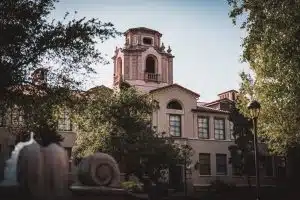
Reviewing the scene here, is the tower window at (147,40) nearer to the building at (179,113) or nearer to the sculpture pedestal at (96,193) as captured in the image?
the building at (179,113)

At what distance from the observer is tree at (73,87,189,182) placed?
29422mm

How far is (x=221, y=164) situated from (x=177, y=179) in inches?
200

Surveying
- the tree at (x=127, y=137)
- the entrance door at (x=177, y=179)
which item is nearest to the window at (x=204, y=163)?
the entrance door at (x=177, y=179)

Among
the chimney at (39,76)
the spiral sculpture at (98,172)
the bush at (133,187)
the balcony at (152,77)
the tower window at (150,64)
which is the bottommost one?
the bush at (133,187)

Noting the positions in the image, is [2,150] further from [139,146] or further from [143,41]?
[143,41]

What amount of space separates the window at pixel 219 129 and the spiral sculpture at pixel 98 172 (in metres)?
31.0

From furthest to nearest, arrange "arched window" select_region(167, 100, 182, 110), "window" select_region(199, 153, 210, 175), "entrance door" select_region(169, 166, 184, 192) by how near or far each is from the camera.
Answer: "arched window" select_region(167, 100, 182, 110), "window" select_region(199, 153, 210, 175), "entrance door" select_region(169, 166, 184, 192)

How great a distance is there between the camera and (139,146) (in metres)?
29.1

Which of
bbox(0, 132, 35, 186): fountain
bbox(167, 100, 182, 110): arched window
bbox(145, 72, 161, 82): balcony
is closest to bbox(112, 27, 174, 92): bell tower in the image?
bbox(145, 72, 161, 82): balcony

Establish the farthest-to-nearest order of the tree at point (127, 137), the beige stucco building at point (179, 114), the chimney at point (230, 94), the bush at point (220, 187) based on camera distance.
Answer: the chimney at point (230, 94) → the beige stucco building at point (179, 114) → the bush at point (220, 187) → the tree at point (127, 137)

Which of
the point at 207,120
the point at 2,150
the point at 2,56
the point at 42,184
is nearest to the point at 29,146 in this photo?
the point at 42,184

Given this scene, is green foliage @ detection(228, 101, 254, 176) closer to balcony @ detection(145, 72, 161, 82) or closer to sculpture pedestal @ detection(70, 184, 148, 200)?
balcony @ detection(145, 72, 161, 82)

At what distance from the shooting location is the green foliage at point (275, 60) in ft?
67.5

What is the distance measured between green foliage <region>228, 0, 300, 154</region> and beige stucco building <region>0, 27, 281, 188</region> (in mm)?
16505
